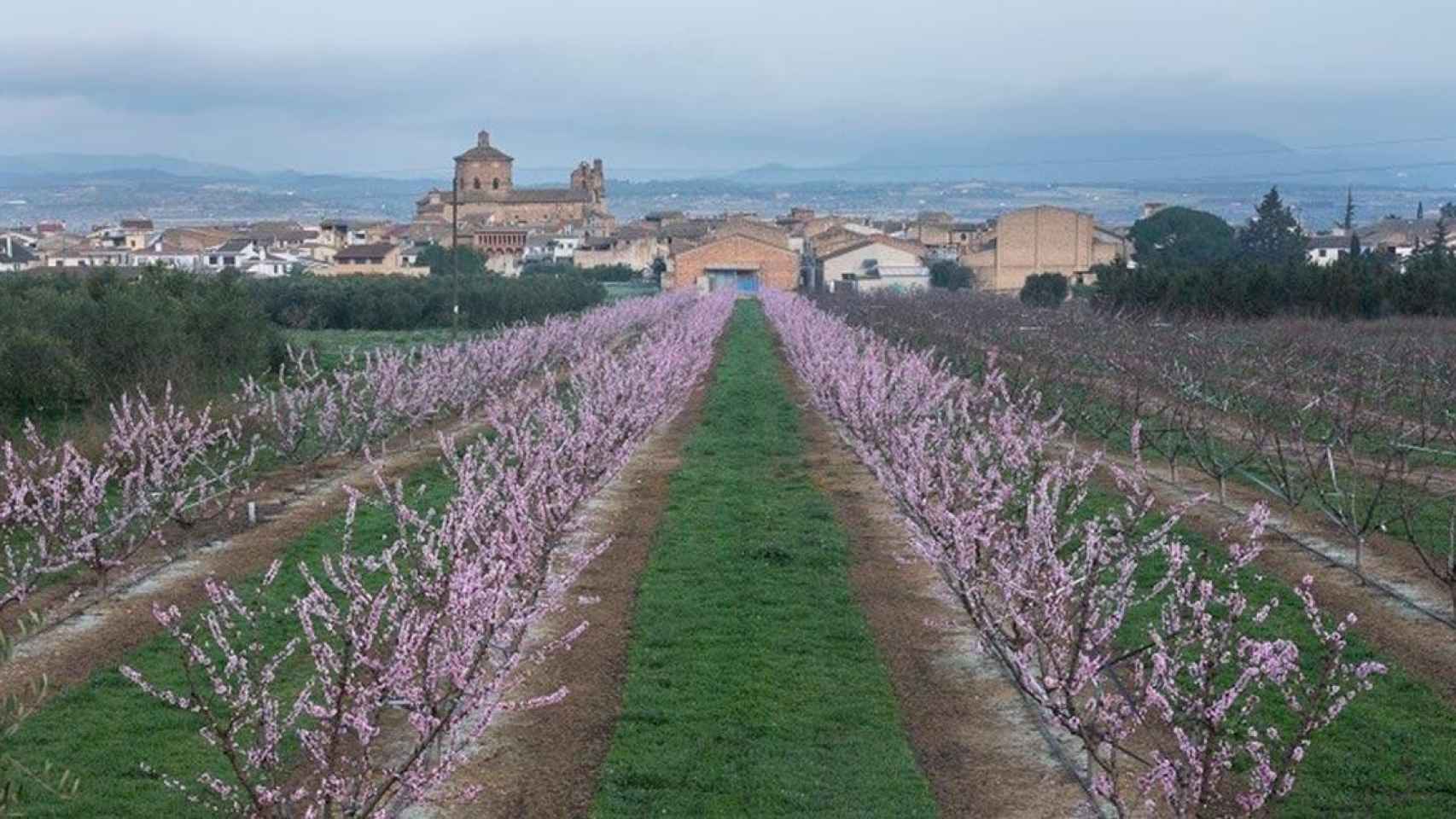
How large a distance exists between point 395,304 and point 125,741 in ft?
186

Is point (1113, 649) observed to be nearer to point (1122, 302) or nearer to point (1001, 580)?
point (1001, 580)

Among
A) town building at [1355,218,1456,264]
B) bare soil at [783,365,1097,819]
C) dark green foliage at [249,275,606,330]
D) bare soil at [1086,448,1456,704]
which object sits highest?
town building at [1355,218,1456,264]

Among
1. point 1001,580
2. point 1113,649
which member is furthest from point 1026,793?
point 1113,649

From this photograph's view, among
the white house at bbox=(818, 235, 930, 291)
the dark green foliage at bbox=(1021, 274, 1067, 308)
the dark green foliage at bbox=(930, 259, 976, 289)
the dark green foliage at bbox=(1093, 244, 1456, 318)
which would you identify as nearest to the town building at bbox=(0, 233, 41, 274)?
the white house at bbox=(818, 235, 930, 291)

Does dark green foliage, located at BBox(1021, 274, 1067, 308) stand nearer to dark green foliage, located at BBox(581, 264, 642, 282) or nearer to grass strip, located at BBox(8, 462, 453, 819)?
dark green foliage, located at BBox(581, 264, 642, 282)

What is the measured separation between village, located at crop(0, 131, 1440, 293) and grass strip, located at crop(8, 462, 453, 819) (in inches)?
2318

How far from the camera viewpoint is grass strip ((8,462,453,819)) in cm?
878

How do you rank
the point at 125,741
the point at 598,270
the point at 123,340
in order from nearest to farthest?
1. the point at 125,741
2. the point at 123,340
3. the point at 598,270

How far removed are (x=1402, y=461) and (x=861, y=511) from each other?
230 inches

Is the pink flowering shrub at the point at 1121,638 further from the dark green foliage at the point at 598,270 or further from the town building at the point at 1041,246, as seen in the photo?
the dark green foliage at the point at 598,270

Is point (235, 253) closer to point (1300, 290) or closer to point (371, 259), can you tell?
point (371, 259)

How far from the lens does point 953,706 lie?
11.0 metres

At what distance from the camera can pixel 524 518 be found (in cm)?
1095

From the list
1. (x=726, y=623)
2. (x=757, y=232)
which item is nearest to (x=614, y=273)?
(x=757, y=232)
